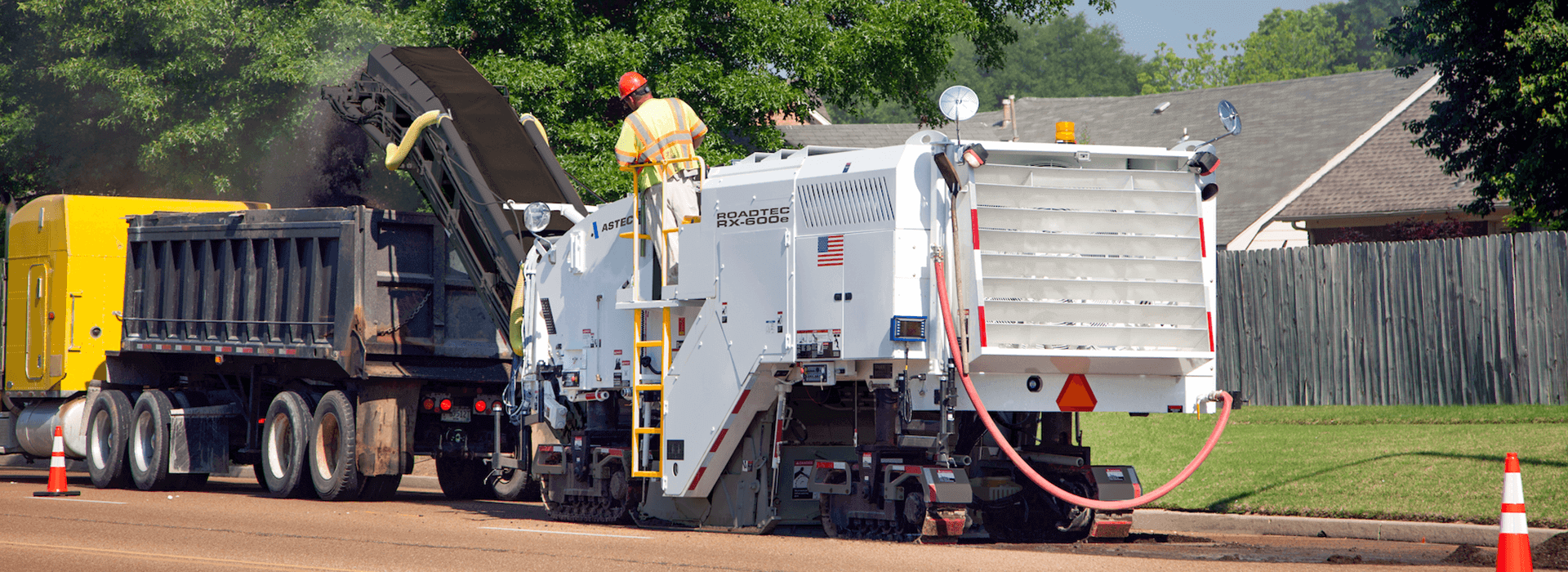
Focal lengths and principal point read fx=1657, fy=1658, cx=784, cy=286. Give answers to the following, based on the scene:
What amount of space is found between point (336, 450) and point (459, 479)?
1.62m

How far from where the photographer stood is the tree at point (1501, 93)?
16969mm

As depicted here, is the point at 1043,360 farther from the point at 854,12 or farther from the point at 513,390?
the point at 854,12

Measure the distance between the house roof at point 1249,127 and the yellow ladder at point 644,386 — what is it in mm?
19941

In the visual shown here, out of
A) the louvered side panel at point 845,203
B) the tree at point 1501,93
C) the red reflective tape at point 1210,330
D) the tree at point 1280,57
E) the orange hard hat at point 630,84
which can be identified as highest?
the tree at point 1280,57

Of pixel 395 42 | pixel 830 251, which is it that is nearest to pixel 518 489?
pixel 830 251

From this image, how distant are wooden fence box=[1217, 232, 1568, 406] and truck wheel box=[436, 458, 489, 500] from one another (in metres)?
9.54

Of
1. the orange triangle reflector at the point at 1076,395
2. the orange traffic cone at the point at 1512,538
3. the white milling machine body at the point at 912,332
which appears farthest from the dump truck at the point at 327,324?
the orange traffic cone at the point at 1512,538

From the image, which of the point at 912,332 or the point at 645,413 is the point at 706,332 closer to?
the point at 645,413

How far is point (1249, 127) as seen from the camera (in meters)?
38.7

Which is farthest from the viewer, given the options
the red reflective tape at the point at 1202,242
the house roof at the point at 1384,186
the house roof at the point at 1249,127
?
the house roof at the point at 1249,127

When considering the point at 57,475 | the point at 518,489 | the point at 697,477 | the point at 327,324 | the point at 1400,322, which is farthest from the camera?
the point at 1400,322

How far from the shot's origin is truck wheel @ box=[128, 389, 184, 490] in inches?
672

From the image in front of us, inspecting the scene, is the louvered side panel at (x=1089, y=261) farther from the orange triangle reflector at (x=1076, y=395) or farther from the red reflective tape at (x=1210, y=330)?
the orange triangle reflector at (x=1076, y=395)

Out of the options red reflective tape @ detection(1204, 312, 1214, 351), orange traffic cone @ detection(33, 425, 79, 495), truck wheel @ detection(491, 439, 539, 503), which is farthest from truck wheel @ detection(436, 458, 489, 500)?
red reflective tape @ detection(1204, 312, 1214, 351)
